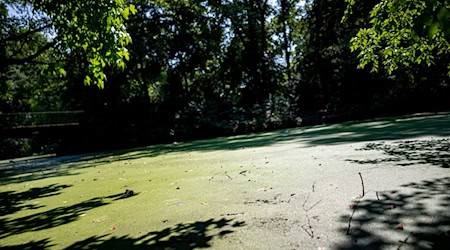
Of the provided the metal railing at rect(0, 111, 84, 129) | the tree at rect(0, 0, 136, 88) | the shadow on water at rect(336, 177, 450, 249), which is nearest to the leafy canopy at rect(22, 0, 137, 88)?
the tree at rect(0, 0, 136, 88)

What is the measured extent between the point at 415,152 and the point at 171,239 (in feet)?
15.3

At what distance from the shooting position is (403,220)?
8.34ft

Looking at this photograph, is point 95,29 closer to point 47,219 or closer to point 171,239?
point 47,219

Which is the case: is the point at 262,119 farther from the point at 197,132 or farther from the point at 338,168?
the point at 338,168

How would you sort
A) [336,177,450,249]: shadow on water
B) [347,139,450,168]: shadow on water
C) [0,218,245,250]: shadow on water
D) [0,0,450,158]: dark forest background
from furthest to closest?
[0,0,450,158]: dark forest background < [347,139,450,168]: shadow on water < [0,218,245,250]: shadow on water < [336,177,450,249]: shadow on water

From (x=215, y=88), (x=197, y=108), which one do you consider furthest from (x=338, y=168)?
(x=215, y=88)

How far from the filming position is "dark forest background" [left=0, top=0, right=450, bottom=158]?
18547 millimetres

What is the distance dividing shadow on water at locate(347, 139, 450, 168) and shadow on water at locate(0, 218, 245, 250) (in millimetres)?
3218

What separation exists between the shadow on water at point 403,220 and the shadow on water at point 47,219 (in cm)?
320

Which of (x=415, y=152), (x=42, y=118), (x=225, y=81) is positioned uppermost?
(x=225, y=81)

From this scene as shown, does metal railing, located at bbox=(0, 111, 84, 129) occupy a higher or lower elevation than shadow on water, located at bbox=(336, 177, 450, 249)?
higher

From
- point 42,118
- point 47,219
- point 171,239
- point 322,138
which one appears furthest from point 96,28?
point 42,118

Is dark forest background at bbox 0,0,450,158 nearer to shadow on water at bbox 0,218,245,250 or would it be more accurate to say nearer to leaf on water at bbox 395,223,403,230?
shadow on water at bbox 0,218,245,250

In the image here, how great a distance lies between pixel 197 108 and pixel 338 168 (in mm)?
17382
